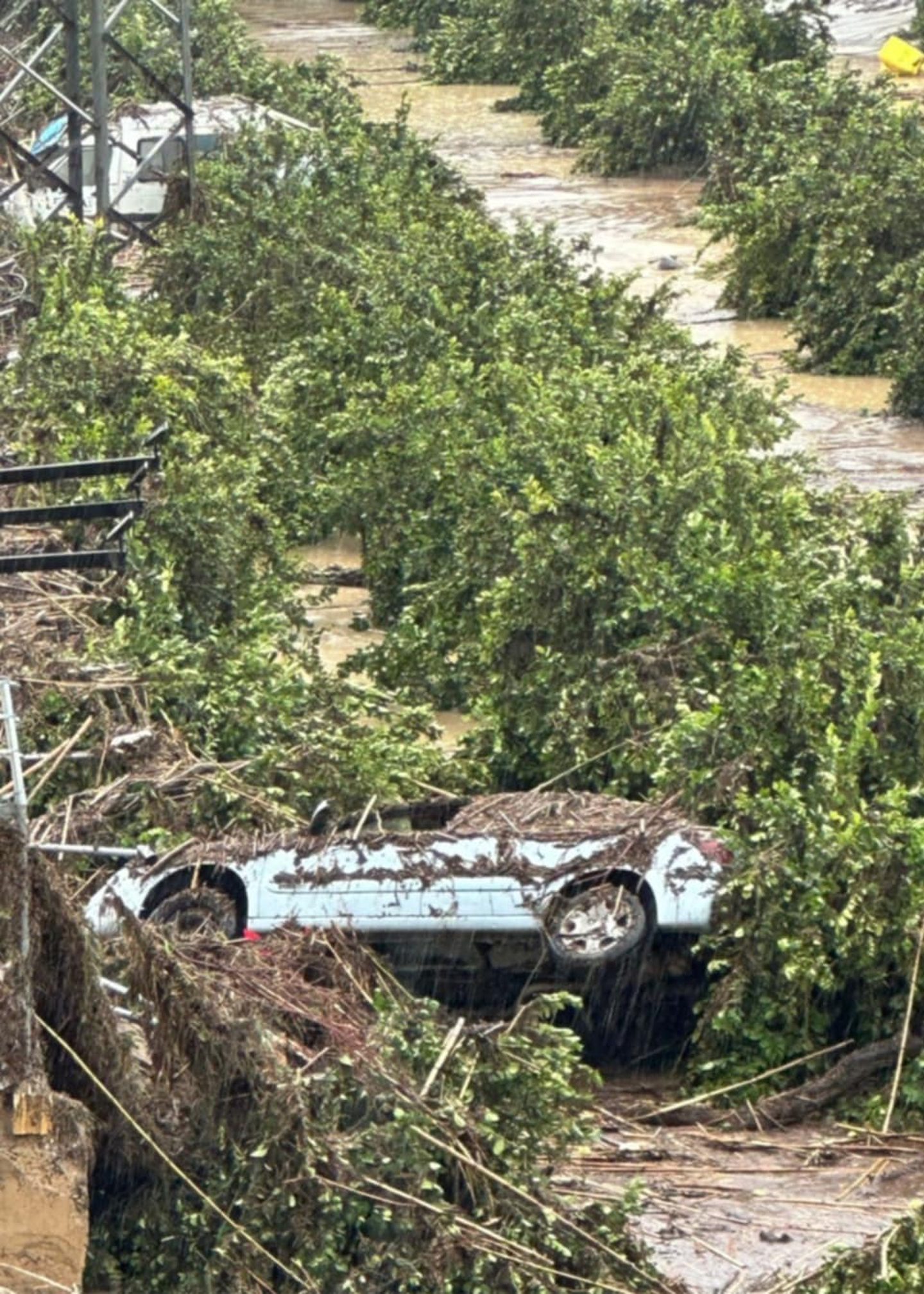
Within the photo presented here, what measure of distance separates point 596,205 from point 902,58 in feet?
20.3

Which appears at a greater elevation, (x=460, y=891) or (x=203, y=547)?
(x=203, y=547)

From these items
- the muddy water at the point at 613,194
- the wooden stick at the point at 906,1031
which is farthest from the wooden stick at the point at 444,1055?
the muddy water at the point at 613,194

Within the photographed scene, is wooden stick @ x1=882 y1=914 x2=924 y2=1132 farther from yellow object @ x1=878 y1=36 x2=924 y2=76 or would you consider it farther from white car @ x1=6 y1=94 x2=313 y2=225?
yellow object @ x1=878 y1=36 x2=924 y2=76

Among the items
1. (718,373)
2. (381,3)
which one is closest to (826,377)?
(718,373)

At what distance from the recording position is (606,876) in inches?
411

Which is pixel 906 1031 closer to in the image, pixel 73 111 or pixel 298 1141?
pixel 298 1141

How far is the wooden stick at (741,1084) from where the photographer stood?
10016mm

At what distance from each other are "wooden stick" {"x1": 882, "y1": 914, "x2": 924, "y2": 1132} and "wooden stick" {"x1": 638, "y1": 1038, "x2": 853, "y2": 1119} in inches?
12.3

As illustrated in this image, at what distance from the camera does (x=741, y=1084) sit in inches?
398

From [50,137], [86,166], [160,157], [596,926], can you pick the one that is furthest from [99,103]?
[596,926]

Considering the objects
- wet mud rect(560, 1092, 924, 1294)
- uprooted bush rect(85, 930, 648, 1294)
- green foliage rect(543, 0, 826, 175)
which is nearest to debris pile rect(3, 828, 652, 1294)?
uprooted bush rect(85, 930, 648, 1294)

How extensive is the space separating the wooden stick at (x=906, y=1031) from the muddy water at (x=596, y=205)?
15.9 ft

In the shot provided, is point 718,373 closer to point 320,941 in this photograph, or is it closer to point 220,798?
point 220,798

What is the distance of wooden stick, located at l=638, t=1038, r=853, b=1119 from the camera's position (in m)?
10.0
